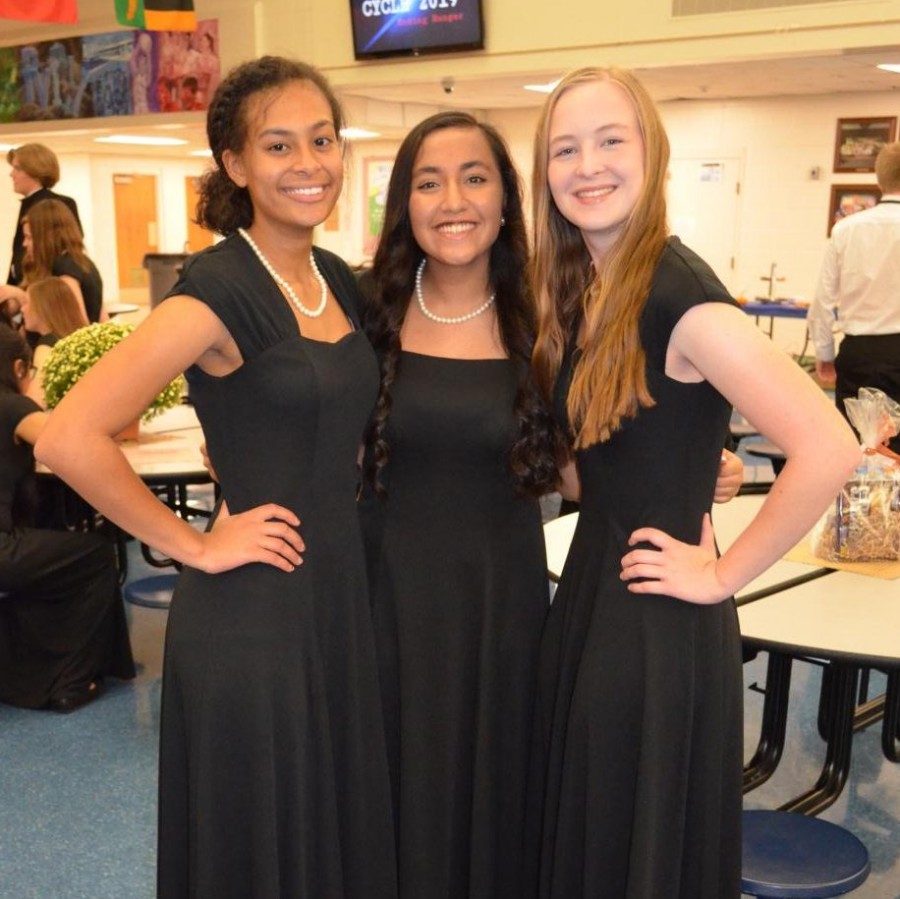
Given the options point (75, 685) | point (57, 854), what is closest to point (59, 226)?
point (75, 685)

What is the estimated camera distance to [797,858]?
88.9 inches

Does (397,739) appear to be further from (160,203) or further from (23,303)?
(160,203)

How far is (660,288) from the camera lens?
5.29 ft

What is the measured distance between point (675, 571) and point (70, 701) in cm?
282

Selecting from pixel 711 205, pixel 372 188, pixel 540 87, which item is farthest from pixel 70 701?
pixel 372 188

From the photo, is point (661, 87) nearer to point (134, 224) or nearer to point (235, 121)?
point (235, 121)

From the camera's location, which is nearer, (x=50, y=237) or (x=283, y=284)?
(x=283, y=284)

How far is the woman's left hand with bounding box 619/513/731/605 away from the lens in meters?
1.67

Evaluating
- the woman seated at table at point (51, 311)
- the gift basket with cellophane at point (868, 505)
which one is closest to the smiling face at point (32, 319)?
the woman seated at table at point (51, 311)

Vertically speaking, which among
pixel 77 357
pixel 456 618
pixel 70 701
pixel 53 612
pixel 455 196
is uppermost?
pixel 455 196

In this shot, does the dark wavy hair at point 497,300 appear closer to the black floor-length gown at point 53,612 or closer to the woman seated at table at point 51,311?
the black floor-length gown at point 53,612

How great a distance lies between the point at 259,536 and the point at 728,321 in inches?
30.8

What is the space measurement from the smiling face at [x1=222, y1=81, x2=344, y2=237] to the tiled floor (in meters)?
1.78

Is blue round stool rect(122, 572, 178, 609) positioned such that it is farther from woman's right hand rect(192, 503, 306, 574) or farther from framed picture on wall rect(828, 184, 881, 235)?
framed picture on wall rect(828, 184, 881, 235)
